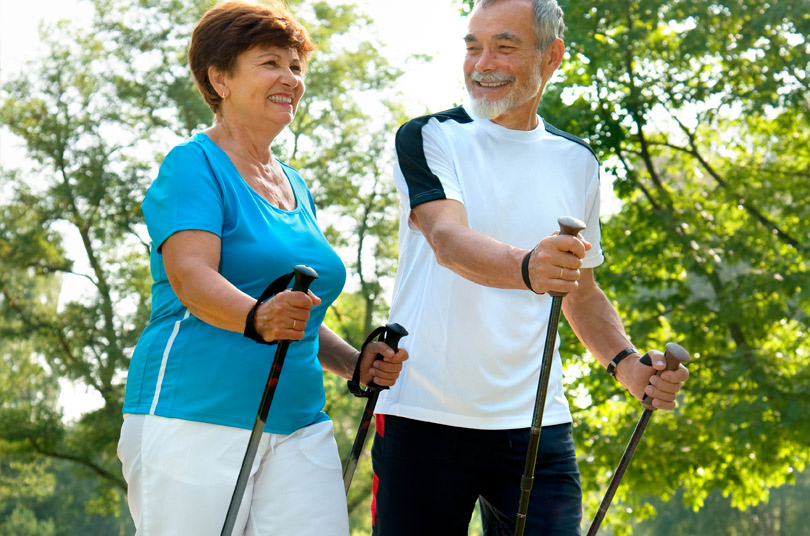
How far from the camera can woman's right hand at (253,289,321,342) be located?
2166 mm

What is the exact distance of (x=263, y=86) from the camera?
2.62 meters

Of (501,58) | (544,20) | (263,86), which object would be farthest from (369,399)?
(544,20)

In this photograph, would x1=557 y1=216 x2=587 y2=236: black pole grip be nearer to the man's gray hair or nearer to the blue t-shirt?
the blue t-shirt

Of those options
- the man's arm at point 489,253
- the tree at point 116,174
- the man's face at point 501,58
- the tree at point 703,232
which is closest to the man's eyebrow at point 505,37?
the man's face at point 501,58

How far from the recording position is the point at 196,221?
2.30m

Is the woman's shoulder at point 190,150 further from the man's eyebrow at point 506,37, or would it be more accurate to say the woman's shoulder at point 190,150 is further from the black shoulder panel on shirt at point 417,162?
the man's eyebrow at point 506,37

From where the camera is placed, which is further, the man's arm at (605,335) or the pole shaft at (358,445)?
the pole shaft at (358,445)

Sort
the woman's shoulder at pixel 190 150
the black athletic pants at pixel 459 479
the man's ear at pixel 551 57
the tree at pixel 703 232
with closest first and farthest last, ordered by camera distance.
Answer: the woman's shoulder at pixel 190 150 → the black athletic pants at pixel 459 479 → the man's ear at pixel 551 57 → the tree at pixel 703 232

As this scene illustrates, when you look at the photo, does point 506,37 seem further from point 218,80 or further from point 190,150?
point 190,150

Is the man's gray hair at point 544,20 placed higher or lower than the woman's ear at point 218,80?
higher

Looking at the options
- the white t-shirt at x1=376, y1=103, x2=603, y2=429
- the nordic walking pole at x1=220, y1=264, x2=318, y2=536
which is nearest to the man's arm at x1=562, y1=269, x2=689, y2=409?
the white t-shirt at x1=376, y1=103, x2=603, y2=429

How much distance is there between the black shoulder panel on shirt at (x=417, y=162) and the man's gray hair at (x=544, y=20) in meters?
0.31

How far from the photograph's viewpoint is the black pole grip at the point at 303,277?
217 centimetres

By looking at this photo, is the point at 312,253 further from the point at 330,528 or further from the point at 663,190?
the point at 663,190
